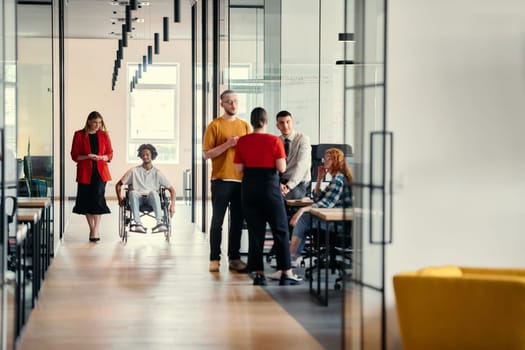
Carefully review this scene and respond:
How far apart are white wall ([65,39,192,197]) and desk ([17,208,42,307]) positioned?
15.7 m

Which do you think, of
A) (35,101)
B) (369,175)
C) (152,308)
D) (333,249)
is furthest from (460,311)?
(35,101)

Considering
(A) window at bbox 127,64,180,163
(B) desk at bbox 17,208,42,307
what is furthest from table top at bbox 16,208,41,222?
(A) window at bbox 127,64,180,163

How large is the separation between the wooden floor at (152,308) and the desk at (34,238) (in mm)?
131

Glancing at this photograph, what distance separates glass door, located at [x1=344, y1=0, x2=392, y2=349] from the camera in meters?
5.21

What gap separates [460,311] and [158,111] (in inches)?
800

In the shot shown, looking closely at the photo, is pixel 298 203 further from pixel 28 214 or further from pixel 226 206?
pixel 28 214

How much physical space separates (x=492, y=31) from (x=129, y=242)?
8323 mm

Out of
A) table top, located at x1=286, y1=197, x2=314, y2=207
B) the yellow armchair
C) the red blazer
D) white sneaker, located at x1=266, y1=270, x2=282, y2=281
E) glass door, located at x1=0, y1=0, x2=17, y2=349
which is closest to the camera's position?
the yellow armchair

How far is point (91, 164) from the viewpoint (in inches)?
500

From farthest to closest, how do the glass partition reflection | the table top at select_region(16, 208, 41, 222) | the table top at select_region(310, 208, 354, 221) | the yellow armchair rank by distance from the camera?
the glass partition reflection
the table top at select_region(310, 208, 354, 221)
the table top at select_region(16, 208, 41, 222)
the yellow armchair

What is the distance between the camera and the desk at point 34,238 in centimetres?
703

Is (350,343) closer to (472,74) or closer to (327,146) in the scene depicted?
(472,74)

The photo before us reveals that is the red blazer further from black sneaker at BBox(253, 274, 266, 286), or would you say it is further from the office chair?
black sneaker at BBox(253, 274, 266, 286)

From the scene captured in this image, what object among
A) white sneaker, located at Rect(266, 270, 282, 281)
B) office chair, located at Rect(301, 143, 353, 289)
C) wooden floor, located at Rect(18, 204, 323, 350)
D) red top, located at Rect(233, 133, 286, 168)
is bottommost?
wooden floor, located at Rect(18, 204, 323, 350)
